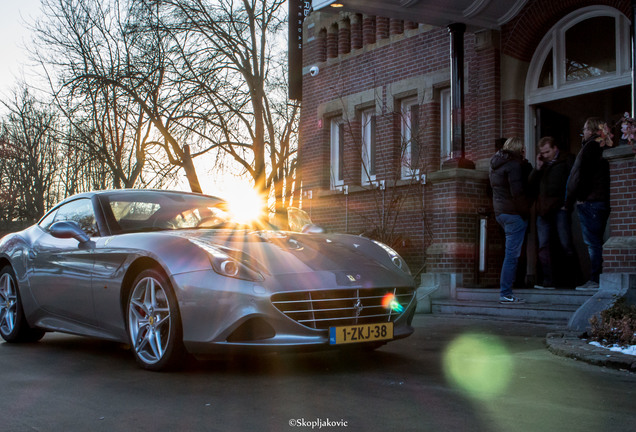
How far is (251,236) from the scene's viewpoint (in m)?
5.76

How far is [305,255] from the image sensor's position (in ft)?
17.9

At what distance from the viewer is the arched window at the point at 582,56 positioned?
10594mm

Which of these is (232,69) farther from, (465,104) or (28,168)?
(28,168)

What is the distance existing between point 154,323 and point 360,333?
1.42 metres

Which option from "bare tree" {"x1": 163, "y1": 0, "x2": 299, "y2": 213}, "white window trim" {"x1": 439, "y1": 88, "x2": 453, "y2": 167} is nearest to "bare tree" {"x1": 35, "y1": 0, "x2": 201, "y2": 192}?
"bare tree" {"x1": 163, "y1": 0, "x2": 299, "y2": 213}

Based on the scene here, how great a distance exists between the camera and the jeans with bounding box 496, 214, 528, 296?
9570 millimetres

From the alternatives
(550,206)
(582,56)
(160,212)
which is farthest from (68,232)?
(582,56)

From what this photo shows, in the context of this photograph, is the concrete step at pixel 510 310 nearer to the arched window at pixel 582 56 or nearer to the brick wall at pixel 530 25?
the arched window at pixel 582 56

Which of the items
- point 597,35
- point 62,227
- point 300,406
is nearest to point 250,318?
point 300,406

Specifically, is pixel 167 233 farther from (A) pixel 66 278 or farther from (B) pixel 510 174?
(B) pixel 510 174

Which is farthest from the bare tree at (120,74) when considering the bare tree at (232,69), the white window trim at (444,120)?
the white window trim at (444,120)

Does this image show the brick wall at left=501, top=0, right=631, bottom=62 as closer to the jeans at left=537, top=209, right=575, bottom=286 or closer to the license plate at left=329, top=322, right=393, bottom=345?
the jeans at left=537, top=209, right=575, bottom=286

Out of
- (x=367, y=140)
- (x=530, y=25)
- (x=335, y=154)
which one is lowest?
(x=335, y=154)

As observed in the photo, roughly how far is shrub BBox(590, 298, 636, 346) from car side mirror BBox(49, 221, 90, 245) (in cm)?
435
